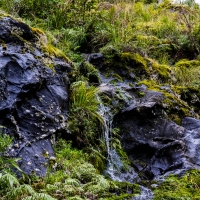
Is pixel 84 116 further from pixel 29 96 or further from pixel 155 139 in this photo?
pixel 155 139

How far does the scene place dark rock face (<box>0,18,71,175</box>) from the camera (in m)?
3.62

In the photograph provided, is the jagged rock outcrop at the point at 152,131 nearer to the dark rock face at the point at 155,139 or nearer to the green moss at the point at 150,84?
the dark rock face at the point at 155,139

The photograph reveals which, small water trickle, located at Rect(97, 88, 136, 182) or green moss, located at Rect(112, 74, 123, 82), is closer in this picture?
small water trickle, located at Rect(97, 88, 136, 182)

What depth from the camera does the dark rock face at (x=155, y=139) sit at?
179 inches

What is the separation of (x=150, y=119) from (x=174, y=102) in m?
0.80

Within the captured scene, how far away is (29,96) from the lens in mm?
4121

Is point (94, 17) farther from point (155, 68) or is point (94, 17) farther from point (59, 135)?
point (59, 135)

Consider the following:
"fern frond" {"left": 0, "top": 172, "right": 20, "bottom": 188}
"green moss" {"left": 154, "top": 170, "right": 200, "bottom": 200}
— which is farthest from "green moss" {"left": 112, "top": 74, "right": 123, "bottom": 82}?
"fern frond" {"left": 0, "top": 172, "right": 20, "bottom": 188}

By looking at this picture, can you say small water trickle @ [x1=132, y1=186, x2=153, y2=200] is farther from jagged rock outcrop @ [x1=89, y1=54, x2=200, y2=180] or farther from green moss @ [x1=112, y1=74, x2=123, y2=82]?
green moss @ [x1=112, y1=74, x2=123, y2=82]

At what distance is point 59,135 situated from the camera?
4.25 m

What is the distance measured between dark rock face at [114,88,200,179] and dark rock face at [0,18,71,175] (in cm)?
129

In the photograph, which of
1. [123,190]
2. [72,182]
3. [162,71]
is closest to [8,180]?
[72,182]

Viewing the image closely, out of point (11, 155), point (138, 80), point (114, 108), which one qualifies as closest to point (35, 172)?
point (11, 155)

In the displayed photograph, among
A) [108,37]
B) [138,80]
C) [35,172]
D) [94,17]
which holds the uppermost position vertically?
[94,17]
